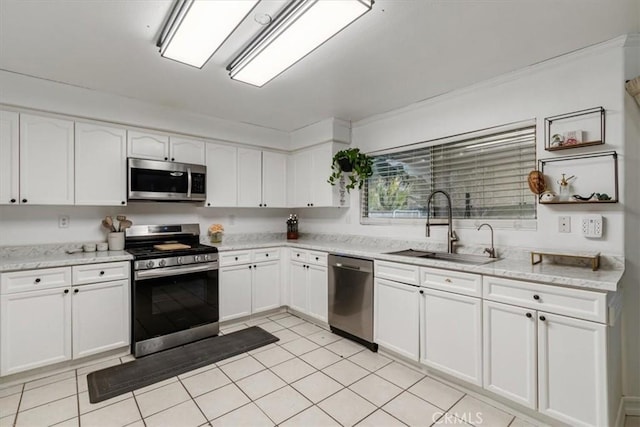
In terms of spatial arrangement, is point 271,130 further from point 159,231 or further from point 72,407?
point 72,407

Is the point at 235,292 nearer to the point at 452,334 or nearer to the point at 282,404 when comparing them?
the point at 282,404

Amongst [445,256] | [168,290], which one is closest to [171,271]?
[168,290]

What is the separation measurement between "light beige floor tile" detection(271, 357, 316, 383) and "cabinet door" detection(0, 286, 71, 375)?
174cm

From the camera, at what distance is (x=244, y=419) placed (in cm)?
197

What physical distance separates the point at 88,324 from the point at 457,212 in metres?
3.44

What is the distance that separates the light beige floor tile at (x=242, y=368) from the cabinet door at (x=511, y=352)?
1.75 meters

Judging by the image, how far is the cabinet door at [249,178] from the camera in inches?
156

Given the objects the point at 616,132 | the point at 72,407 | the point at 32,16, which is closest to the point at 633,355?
the point at 616,132

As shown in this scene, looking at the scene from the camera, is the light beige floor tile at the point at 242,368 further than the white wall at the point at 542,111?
Yes

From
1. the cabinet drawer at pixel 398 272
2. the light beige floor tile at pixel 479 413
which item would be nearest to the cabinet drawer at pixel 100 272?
the cabinet drawer at pixel 398 272

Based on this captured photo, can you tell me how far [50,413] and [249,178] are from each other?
281 cm

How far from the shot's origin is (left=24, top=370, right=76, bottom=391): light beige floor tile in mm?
2354

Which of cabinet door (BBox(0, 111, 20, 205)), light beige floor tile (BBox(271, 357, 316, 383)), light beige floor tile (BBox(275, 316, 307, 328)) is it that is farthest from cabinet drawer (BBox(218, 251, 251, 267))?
cabinet door (BBox(0, 111, 20, 205))

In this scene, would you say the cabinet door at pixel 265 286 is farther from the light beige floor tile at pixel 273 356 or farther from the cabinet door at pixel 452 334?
the cabinet door at pixel 452 334
